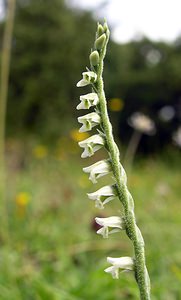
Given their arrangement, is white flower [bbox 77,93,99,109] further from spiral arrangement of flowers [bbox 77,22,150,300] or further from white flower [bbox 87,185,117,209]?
white flower [bbox 87,185,117,209]

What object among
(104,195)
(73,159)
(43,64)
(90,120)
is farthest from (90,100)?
(43,64)

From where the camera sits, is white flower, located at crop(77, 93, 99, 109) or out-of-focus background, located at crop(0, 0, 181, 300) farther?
out-of-focus background, located at crop(0, 0, 181, 300)

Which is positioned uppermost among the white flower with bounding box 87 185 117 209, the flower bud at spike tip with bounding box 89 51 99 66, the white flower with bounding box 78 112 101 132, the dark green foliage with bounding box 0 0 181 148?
the dark green foliage with bounding box 0 0 181 148

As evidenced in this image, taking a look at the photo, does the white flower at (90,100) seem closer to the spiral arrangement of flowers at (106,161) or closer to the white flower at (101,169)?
the spiral arrangement of flowers at (106,161)

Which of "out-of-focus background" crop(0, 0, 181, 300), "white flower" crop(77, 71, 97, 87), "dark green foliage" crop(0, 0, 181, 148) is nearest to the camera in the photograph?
"white flower" crop(77, 71, 97, 87)

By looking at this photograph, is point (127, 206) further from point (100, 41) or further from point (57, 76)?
point (57, 76)

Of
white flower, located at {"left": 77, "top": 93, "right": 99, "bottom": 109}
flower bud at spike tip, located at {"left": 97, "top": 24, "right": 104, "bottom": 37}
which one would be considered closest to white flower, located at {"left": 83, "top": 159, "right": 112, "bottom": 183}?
white flower, located at {"left": 77, "top": 93, "right": 99, "bottom": 109}

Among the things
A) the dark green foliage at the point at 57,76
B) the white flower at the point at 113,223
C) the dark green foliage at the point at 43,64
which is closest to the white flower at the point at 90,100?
the white flower at the point at 113,223
